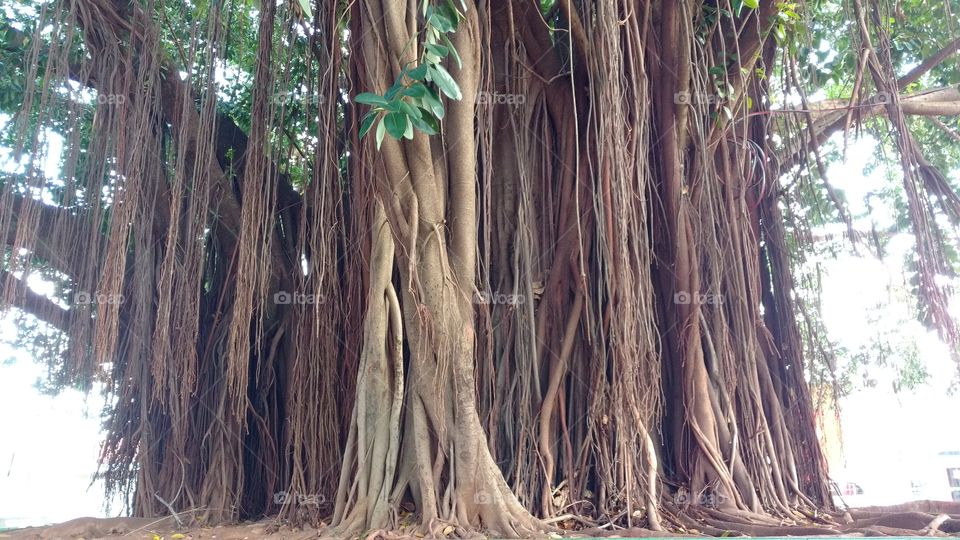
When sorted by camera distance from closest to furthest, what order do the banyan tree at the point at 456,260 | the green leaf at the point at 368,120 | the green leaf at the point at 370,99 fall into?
the green leaf at the point at 370,99
the green leaf at the point at 368,120
the banyan tree at the point at 456,260

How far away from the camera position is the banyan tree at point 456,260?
99.3 inches

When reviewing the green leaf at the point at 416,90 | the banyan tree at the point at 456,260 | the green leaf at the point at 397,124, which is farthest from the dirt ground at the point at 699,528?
the green leaf at the point at 416,90

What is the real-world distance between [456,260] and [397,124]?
2.16 ft

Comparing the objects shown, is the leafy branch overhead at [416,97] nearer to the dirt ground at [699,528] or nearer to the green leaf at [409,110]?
the green leaf at [409,110]

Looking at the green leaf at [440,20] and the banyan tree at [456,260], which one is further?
the banyan tree at [456,260]

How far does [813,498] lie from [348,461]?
2.08 m

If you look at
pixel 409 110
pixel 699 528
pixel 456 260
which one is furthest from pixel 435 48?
pixel 699 528

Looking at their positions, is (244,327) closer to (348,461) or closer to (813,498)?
(348,461)

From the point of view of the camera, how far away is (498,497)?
2320 millimetres

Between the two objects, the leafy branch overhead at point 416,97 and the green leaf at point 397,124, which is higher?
the leafy branch overhead at point 416,97

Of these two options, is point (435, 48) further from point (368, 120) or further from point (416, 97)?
point (368, 120)

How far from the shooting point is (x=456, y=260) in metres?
2.60

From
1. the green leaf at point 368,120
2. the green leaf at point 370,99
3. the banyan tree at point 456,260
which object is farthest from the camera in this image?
the banyan tree at point 456,260

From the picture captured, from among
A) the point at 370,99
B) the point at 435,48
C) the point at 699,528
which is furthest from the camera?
the point at 699,528
